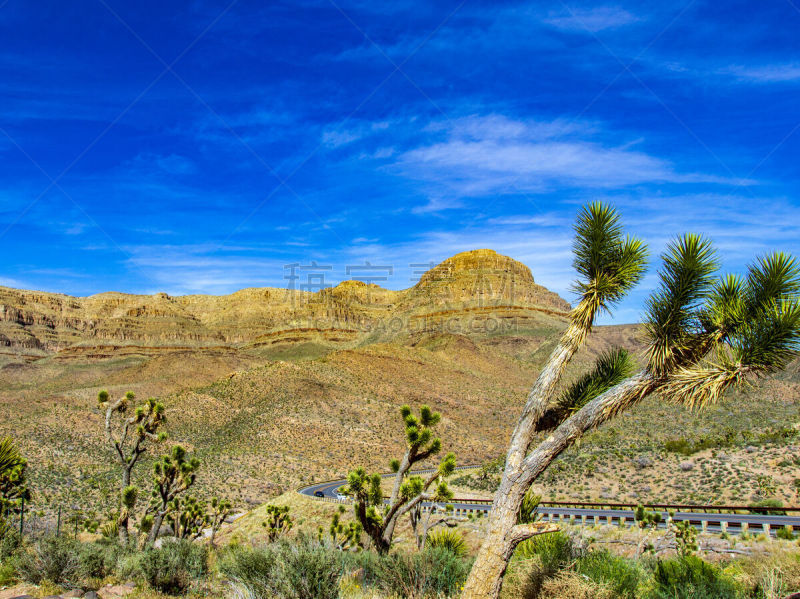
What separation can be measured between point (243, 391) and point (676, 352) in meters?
66.6

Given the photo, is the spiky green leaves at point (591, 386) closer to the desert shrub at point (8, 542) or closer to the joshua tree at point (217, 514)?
the desert shrub at point (8, 542)

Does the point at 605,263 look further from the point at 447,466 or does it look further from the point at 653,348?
the point at 447,466

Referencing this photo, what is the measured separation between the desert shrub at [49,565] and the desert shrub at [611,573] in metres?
10.1

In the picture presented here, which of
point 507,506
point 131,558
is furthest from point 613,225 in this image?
point 131,558

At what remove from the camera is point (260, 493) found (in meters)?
42.8

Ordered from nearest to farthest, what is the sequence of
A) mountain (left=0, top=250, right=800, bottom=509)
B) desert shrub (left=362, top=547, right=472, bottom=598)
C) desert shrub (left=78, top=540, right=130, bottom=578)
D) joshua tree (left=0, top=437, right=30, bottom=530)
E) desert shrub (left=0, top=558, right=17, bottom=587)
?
desert shrub (left=362, top=547, right=472, bottom=598), desert shrub (left=0, top=558, right=17, bottom=587), desert shrub (left=78, top=540, right=130, bottom=578), joshua tree (left=0, top=437, right=30, bottom=530), mountain (left=0, top=250, right=800, bottom=509)

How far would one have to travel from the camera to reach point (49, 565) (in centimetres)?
1204

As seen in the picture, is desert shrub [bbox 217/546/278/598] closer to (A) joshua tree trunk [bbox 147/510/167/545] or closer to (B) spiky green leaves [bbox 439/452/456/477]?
(B) spiky green leaves [bbox 439/452/456/477]

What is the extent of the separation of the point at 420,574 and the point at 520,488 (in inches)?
122

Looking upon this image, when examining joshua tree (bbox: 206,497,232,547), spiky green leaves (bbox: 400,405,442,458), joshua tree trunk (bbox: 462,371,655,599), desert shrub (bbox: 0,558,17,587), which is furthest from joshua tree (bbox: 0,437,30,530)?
joshua tree trunk (bbox: 462,371,655,599)

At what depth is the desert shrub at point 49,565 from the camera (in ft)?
39.7

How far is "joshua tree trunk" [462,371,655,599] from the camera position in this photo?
7.87 m

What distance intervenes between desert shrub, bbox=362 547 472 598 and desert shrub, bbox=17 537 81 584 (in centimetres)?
636

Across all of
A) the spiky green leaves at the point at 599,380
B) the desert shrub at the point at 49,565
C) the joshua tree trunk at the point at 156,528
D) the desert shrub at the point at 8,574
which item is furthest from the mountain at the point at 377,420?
the joshua tree trunk at the point at 156,528
